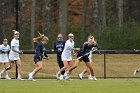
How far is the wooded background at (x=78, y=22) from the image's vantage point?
4652 centimetres

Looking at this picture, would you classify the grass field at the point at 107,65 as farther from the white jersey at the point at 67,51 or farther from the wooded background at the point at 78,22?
the white jersey at the point at 67,51

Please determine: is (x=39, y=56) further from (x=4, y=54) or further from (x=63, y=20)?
(x=63, y=20)

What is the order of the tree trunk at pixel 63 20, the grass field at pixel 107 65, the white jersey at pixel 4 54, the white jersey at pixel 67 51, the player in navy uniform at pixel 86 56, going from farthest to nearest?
1. the tree trunk at pixel 63 20
2. the grass field at pixel 107 65
3. the white jersey at pixel 4 54
4. the white jersey at pixel 67 51
5. the player in navy uniform at pixel 86 56

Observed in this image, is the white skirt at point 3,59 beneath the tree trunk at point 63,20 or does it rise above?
beneath

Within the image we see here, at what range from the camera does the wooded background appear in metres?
46.5

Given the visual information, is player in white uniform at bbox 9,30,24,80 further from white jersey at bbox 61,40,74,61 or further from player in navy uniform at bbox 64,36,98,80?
player in navy uniform at bbox 64,36,98,80

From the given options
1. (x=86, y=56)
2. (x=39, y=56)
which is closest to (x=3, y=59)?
(x=39, y=56)

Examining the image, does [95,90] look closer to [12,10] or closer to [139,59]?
[139,59]

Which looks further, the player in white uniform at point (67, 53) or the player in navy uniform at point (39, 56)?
the player in white uniform at point (67, 53)

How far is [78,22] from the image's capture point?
2778 inches

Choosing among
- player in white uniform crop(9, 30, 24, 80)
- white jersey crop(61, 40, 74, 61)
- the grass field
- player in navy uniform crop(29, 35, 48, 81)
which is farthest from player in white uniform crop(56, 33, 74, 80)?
the grass field

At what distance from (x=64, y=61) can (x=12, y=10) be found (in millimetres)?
42553

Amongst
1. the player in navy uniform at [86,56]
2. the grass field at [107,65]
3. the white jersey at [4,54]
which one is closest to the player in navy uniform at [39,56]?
the player in navy uniform at [86,56]

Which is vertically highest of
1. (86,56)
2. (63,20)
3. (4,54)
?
(63,20)
